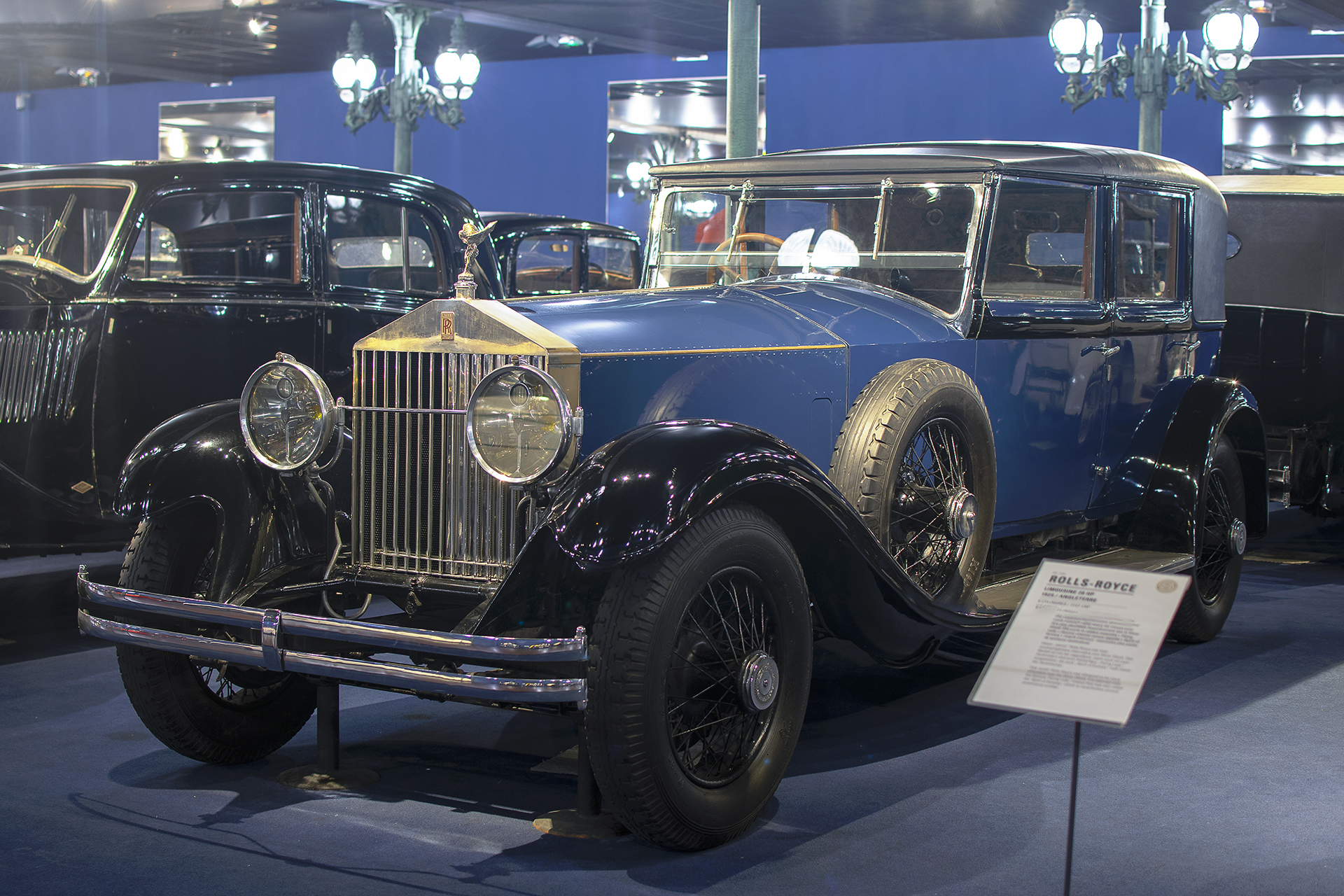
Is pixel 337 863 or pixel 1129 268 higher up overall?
pixel 1129 268

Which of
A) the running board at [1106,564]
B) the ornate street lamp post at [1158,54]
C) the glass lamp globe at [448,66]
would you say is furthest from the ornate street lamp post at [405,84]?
the running board at [1106,564]

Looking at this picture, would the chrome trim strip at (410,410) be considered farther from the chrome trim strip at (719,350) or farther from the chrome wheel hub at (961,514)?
the chrome wheel hub at (961,514)

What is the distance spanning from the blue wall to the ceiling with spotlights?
34 centimetres

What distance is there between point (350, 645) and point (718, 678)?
0.87 metres

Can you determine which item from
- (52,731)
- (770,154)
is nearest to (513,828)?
(52,731)

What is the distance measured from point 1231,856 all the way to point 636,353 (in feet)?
5.93

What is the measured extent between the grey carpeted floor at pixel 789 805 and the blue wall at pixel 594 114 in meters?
9.68

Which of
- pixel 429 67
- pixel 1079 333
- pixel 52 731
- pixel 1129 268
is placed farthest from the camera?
pixel 429 67

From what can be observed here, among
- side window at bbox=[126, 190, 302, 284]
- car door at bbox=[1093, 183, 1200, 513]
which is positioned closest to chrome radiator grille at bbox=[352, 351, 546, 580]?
side window at bbox=[126, 190, 302, 284]

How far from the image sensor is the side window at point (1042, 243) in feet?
13.8

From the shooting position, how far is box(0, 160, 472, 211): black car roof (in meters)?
5.22

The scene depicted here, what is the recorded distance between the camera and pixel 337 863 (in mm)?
2896

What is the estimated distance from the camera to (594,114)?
1570 cm

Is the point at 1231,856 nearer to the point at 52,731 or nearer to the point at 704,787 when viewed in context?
the point at 704,787
